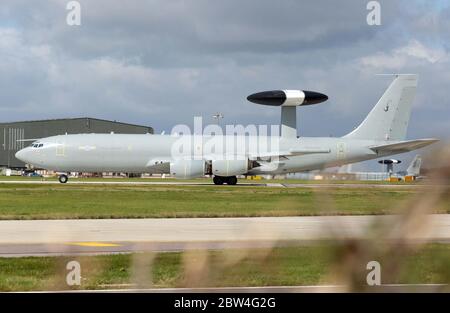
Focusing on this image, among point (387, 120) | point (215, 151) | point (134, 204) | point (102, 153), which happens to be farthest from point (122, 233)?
point (387, 120)

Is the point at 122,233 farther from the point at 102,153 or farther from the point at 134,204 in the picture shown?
the point at 102,153

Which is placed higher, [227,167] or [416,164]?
[227,167]

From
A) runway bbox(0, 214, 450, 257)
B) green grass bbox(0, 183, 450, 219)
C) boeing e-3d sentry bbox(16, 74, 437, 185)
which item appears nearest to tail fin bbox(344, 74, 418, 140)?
boeing e-3d sentry bbox(16, 74, 437, 185)

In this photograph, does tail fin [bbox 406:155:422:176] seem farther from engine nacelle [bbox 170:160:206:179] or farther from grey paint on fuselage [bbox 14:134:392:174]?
engine nacelle [bbox 170:160:206:179]

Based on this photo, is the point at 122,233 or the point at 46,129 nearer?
the point at 122,233

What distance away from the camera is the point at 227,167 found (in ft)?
188

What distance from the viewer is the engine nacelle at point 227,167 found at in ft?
188

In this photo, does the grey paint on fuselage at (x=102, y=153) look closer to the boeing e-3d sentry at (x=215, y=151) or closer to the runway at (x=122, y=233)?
the boeing e-3d sentry at (x=215, y=151)

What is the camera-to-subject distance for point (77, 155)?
56656mm

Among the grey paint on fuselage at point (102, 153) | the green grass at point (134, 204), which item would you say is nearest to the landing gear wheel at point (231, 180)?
the grey paint on fuselage at point (102, 153)

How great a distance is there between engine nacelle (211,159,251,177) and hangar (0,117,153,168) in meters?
61.6

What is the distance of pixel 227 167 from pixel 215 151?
2.09 meters
